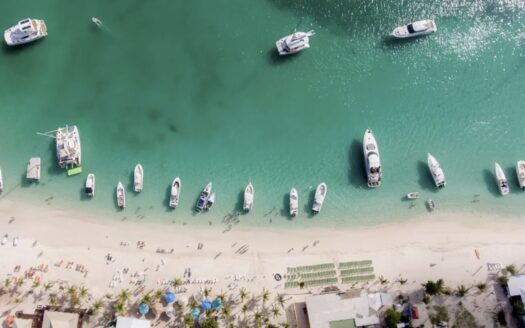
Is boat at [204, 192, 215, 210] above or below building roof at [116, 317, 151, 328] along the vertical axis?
above

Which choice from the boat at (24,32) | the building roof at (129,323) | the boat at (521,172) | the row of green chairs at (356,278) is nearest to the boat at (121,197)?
the building roof at (129,323)

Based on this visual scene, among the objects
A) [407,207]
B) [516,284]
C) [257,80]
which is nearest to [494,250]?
[516,284]

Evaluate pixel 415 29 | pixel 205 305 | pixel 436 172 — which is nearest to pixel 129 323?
pixel 205 305

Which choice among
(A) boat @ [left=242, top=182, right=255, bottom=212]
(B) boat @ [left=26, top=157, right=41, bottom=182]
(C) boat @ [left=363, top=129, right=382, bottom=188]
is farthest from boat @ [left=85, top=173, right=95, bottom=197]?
(C) boat @ [left=363, top=129, right=382, bottom=188]

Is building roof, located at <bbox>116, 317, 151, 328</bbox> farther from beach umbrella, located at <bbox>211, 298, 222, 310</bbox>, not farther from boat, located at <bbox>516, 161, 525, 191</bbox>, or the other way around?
boat, located at <bbox>516, 161, 525, 191</bbox>

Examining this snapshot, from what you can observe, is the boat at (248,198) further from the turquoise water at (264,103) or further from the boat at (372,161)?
the boat at (372,161)

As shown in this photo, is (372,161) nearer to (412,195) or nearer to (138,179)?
(412,195)

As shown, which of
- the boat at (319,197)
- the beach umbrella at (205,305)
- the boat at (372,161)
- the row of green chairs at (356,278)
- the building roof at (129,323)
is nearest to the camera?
the building roof at (129,323)
